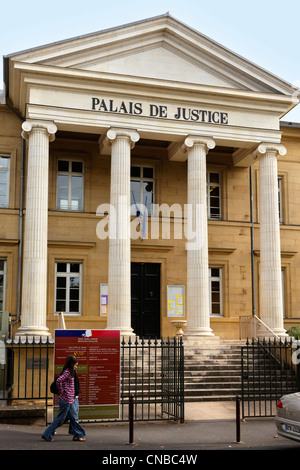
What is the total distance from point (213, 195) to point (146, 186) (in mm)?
3070

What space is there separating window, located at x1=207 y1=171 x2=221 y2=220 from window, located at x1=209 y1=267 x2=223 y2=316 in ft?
7.84

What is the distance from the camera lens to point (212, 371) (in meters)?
18.2

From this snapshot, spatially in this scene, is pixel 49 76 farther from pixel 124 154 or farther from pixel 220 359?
pixel 220 359

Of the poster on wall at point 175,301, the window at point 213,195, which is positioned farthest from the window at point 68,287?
the window at point 213,195

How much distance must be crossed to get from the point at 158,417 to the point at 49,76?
12.3 m

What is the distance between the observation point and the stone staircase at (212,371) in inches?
667

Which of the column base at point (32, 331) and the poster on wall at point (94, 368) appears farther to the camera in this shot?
the column base at point (32, 331)

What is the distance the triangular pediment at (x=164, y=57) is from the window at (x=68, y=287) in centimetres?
771

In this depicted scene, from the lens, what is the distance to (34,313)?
19.2 metres

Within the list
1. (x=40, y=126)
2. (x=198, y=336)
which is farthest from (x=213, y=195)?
(x=40, y=126)

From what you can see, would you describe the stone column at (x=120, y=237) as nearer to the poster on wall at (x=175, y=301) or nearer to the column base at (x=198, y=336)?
the column base at (x=198, y=336)

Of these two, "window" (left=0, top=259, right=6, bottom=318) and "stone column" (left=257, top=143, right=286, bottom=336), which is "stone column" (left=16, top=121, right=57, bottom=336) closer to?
"window" (left=0, top=259, right=6, bottom=318)

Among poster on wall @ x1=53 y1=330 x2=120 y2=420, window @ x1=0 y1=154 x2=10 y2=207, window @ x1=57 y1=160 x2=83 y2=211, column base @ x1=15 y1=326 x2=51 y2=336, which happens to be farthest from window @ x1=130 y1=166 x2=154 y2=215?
poster on wall @ x1=53 y1=330 x2=120 y2=420
